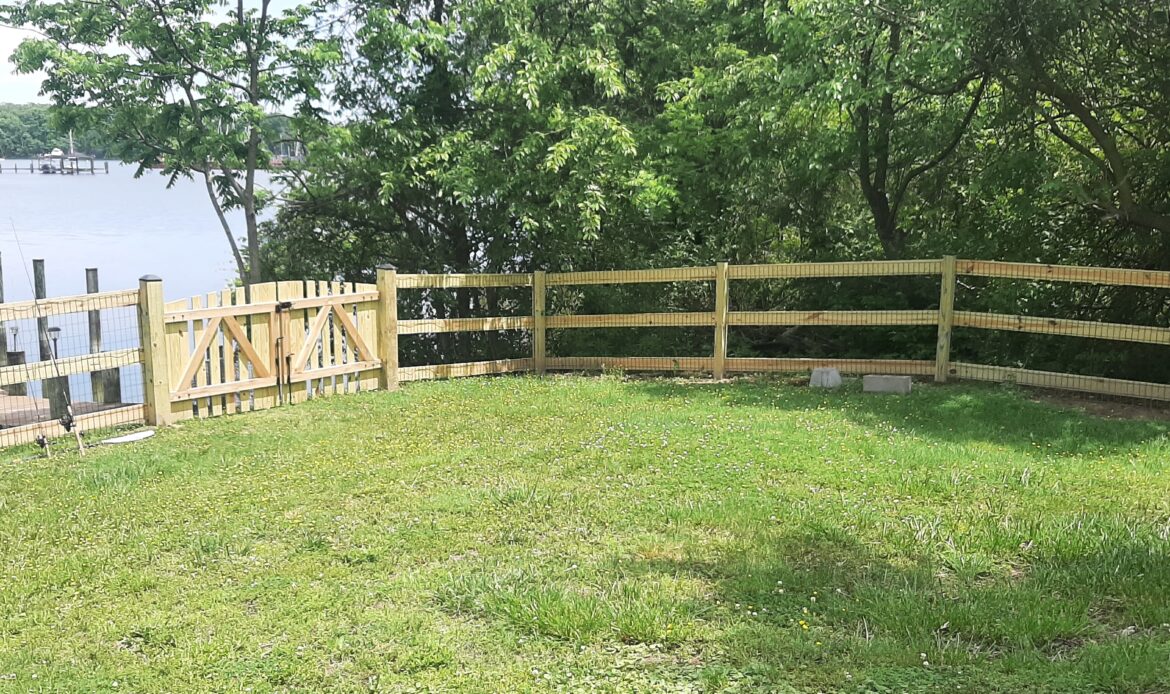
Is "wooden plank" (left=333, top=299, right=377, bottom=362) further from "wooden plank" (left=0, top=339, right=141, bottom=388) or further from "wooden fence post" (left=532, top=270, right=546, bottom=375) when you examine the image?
"wooden fence post" (left=532, top=270, right=546, bottom=375)

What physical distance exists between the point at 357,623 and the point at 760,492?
2.79 meters

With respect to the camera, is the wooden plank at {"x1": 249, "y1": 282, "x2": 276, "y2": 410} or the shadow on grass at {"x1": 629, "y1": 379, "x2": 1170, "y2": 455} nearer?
the shadow on grass at {"x1": 629, "y1": 379, "x2": 1170, "y2": 455}

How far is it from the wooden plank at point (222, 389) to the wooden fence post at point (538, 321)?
3438 millimetres

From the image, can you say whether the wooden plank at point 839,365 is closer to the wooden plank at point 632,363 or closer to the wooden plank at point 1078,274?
the wooden plank at point 632,363

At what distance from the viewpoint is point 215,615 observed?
4.04 m

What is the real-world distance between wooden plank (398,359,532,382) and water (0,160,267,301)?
4907 mm

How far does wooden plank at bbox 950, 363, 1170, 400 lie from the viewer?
332 inches

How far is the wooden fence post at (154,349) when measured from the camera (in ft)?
26.0

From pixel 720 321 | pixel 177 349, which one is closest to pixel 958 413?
pixel 720 321

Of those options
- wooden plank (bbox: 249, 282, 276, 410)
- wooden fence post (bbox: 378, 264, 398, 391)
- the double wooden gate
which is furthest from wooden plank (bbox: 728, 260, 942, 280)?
wooden plank (bbox: 249, 282, 276, 410)

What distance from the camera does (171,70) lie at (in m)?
11.5

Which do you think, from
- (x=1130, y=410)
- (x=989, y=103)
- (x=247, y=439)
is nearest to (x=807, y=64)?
(x=989, y=103)

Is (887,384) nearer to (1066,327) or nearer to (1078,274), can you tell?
(1066,327)

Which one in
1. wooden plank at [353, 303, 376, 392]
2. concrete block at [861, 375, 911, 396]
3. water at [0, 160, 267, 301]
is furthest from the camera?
water at [0, 160, 267, 301]
